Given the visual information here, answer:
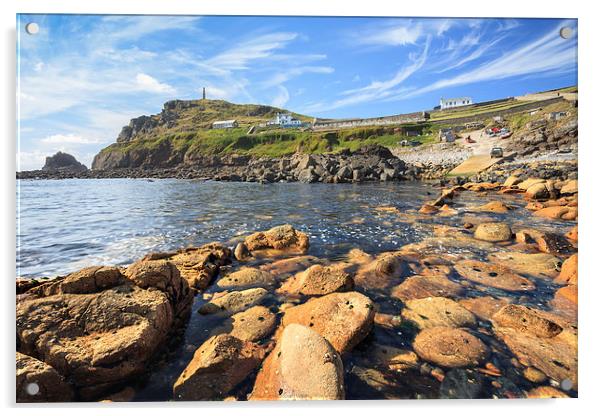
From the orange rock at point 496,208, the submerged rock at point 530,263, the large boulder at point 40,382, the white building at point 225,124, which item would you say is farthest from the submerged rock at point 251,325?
the orange rock at point 496,208

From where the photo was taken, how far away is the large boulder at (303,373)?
2654 millimetres

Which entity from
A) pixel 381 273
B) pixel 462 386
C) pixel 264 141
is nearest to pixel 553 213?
pixel 381 273

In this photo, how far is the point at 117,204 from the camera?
7160 millimetres

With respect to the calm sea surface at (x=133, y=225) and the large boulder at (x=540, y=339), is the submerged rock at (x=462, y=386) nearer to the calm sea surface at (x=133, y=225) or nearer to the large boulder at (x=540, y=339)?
the large boulder at (x=540, y=339)

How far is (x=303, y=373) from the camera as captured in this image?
267 centimetres

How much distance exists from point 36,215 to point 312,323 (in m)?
4.33

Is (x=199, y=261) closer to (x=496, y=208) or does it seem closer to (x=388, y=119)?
(x=388, y=119)

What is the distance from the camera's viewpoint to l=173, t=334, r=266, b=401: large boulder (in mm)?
2809

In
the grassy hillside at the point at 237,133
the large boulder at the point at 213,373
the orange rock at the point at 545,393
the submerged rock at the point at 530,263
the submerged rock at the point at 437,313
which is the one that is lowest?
the orange rock at the point at 545,393

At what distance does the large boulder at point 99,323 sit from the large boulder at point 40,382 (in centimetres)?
6

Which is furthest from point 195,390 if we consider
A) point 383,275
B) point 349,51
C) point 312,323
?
point 349,51

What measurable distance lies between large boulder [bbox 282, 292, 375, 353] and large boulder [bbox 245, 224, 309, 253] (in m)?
2.35

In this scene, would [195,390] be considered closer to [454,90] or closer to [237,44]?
[237,44]

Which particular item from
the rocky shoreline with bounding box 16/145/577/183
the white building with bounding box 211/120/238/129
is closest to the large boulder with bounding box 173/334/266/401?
the white building with bounding box 211/120/238/129
